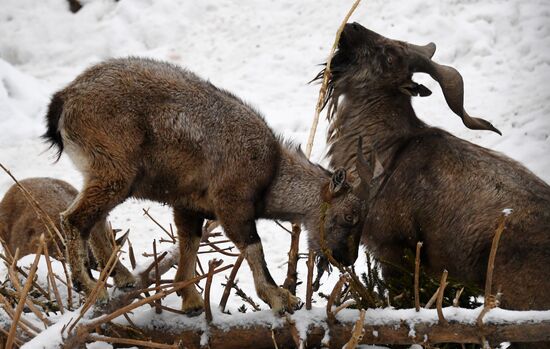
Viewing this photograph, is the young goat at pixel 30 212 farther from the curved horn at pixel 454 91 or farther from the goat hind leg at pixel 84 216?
the curved horn at pixel 454 91

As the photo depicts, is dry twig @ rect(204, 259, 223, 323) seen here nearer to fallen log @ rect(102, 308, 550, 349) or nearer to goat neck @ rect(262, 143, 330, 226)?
fallen log @ rect(102, 308, 550, 349)

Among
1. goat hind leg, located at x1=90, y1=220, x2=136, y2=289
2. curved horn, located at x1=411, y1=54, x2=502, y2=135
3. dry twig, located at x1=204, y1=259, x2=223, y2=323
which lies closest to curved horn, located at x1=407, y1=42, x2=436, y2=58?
curved horn, located at x1=411, y1=54, x2=502, y2=135

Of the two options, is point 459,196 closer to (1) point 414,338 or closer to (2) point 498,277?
(2) point 498,277

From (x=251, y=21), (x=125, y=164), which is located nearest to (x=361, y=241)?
(x=125, y=164)

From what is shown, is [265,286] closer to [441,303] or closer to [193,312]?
[193,312]

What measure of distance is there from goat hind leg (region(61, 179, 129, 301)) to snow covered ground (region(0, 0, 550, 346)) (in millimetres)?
4847

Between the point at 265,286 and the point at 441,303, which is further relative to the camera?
the point at 265,286

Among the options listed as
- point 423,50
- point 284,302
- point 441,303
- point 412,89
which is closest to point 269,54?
point 423,50

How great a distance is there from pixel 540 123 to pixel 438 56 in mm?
3062

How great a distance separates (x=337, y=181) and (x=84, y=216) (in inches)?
63.9

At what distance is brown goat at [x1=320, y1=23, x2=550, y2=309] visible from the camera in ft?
16.4

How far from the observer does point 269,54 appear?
15.6 meters

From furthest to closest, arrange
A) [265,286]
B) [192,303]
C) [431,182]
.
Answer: [431,182], [265,286], [192,303]

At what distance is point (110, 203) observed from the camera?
4629 mm
